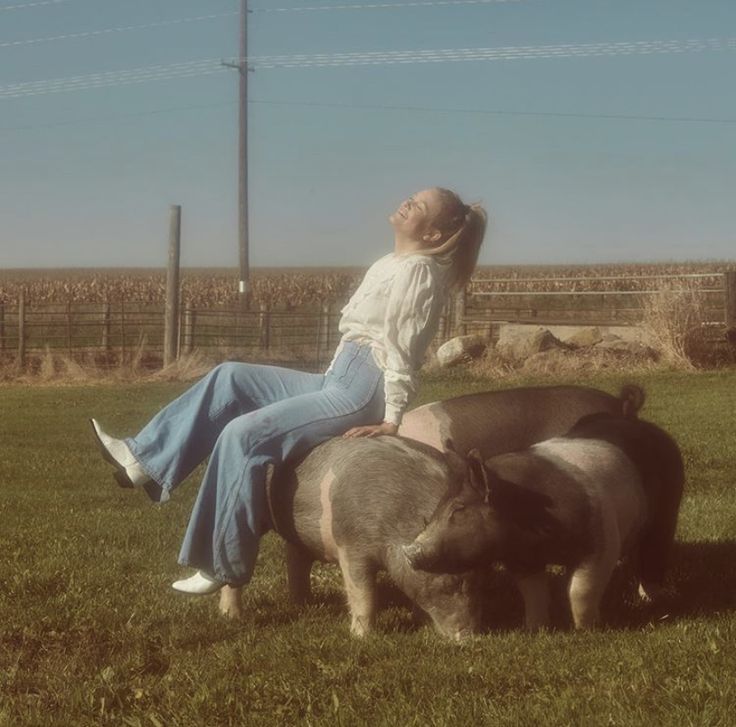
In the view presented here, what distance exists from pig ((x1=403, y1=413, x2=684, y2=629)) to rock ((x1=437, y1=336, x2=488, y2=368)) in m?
19.2

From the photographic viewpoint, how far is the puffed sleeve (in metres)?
5.45

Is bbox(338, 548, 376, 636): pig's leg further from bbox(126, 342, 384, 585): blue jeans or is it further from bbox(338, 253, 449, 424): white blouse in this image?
bbox(338, 253, 449, 424): white blouse

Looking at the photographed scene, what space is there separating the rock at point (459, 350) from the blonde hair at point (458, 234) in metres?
18.8

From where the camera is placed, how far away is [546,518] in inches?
192

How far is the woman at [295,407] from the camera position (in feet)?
17.9

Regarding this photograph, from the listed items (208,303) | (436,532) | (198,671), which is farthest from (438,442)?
(208,303)

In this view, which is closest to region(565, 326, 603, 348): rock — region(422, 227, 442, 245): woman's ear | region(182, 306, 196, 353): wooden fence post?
region(182, 306, 196, 353): wooden fence post

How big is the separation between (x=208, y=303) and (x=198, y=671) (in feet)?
156

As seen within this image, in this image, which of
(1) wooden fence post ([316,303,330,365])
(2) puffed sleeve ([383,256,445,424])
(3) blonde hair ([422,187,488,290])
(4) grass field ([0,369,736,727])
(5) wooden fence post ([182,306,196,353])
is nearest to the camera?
(4) grass field ([0,369,736,727])

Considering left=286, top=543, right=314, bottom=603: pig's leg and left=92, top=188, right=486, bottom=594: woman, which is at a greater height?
left=92, top=188, right=486, bottom=594: woman

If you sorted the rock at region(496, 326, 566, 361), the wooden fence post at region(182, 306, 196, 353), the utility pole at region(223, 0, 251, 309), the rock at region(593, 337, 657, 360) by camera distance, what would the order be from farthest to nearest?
the utility pole at region(223, 0, 251, 309)
the wooden fence post at region(182, 306, 196, 353)
the rock at region(496, 326, 566, 361)
the rock at region(593, 337, 657, 360)

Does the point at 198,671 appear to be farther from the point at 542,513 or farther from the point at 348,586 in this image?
the point at 542,513

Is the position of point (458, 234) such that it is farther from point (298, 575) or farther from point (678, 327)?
point (678, 327)

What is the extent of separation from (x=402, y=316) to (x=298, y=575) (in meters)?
Answer: 1.45
